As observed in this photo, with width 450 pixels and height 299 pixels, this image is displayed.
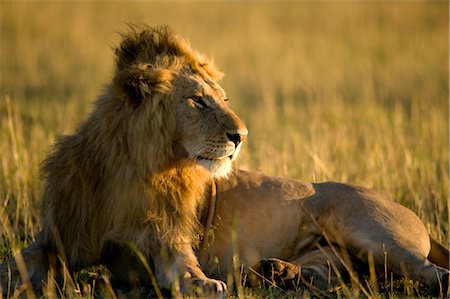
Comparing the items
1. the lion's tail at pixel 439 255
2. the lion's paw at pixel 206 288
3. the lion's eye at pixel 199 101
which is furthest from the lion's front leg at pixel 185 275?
the lion's tail at pixel 439 255

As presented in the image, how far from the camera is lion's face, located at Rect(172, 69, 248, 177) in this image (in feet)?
12.0

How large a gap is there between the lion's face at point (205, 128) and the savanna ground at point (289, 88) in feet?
2.24

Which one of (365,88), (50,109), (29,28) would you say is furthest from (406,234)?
(29,28)

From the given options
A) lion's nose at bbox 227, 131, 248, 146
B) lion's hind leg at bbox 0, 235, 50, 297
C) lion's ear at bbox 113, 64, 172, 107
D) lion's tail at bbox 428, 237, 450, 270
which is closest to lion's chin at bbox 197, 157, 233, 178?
lion's nose at bbox 227, 131, 248, 146

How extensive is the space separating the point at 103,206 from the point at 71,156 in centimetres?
32

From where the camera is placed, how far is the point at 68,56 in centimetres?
1317

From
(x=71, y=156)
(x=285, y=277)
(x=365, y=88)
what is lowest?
(x=365, y=88)

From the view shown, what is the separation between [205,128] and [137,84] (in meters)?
0.39

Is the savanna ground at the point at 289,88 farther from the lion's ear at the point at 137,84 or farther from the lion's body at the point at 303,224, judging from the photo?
the lion's ear at the point at 137,84

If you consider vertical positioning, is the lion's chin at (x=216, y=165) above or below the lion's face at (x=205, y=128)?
below

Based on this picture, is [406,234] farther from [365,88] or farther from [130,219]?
[365,88]

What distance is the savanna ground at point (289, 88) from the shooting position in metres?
5.49

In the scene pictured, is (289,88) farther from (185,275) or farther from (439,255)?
(185,275)

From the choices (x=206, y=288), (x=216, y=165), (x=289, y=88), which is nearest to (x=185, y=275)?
(x=206, y=288)
